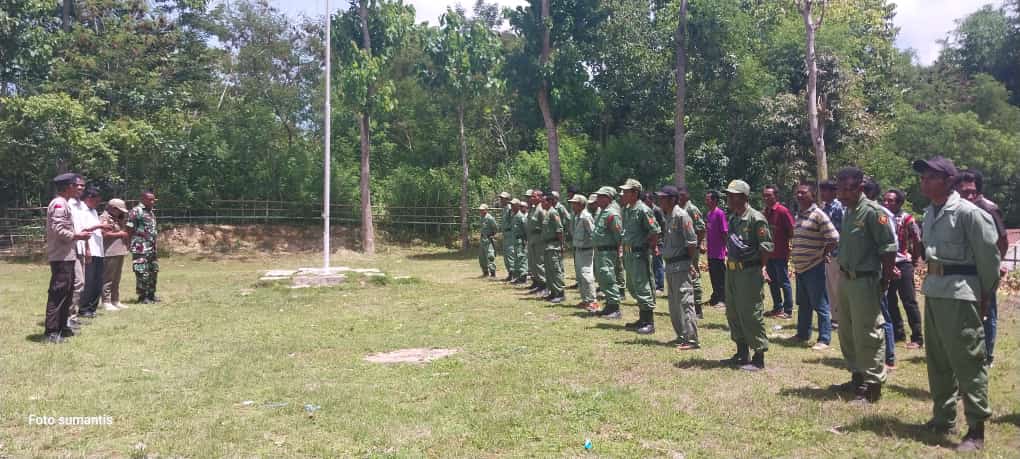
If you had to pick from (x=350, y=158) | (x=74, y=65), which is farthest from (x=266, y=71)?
(x=74, y=65)

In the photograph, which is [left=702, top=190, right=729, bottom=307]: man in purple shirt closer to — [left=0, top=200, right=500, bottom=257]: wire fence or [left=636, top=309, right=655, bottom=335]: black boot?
[left=636, top=309, right=655, bottom=335]: black boot

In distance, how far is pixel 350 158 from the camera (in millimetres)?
31547

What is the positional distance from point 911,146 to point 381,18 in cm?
2349

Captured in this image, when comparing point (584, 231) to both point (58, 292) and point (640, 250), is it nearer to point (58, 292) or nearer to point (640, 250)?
point (640, 250)

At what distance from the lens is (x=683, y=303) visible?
7312 mm

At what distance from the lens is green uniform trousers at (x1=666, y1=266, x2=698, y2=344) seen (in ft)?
23.8

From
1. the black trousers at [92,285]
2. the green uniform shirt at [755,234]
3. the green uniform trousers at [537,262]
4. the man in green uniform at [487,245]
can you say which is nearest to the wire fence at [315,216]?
the man in green uniform at [487,245]

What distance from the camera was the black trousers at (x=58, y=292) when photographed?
7.93m

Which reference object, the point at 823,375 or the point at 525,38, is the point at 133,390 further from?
the point at 525,38

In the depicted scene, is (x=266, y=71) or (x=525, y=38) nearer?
(x=525, y=38)

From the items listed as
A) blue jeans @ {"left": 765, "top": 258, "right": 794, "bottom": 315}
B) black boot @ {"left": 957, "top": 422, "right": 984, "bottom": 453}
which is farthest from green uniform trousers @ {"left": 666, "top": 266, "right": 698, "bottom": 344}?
black boot @ {"left": 957, "top": 422, "right": 984, "bottom": 453}

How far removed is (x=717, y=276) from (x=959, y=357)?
20.3 ft

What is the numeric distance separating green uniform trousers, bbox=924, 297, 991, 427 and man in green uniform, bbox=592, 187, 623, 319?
4826mm

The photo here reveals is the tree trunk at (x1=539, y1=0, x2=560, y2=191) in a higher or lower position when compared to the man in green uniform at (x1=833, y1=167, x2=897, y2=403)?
higher
